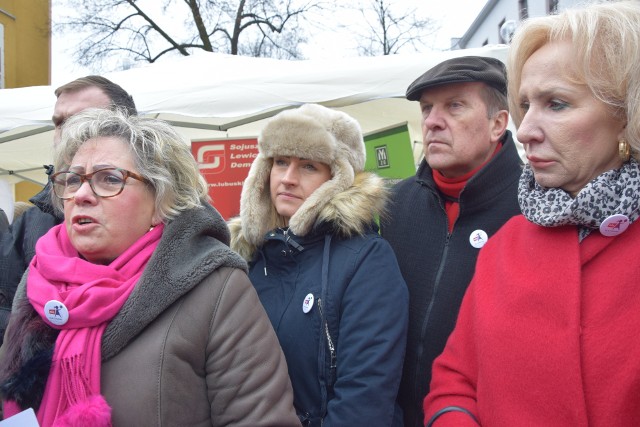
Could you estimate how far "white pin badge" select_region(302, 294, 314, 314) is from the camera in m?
1.88

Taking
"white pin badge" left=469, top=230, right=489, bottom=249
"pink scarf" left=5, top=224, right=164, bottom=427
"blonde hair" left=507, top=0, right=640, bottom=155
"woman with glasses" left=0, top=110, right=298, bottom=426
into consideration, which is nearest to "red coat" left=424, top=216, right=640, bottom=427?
"blonde hair" left=507, top=0, right=640, bottom=155

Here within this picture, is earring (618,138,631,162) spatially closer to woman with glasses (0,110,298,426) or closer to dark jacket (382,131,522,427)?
dark jacket (382,131,522,427)

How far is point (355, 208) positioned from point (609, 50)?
989 mm

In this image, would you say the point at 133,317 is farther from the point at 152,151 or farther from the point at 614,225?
the point at 614,225

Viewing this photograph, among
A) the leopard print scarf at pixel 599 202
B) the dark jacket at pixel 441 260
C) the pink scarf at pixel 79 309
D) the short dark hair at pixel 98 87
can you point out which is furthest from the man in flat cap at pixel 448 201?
the short dark hair at pixel 98 87

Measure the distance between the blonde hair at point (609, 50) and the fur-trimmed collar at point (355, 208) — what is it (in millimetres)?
889

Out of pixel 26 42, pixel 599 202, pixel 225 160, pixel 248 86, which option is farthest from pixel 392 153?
Result: pixel 26 42

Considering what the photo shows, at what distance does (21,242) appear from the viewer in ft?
6.63

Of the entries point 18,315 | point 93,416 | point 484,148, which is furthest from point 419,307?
point 18,315

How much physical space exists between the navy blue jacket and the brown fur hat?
0.14m

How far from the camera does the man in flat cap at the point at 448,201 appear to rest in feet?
6.37

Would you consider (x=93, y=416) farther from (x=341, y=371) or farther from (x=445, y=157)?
(x=445, y=157)

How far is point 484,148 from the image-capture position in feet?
7.00

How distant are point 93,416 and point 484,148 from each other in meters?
1.66
